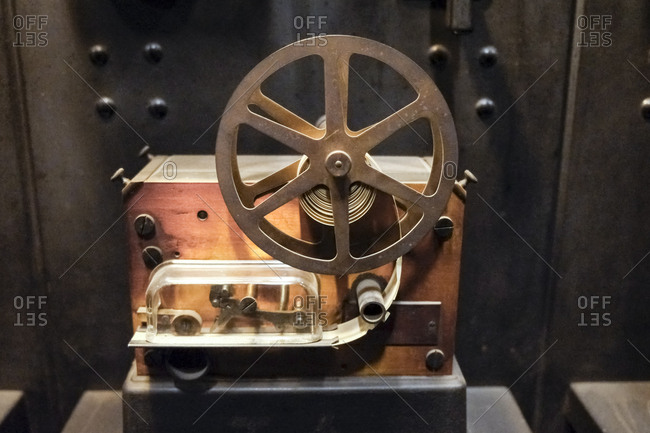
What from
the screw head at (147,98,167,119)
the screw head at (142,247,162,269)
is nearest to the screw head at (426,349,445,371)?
the screw head at (142,247,162,269)

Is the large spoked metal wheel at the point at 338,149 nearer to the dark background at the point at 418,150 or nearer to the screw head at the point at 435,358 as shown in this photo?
the screw head at the point at 435,358

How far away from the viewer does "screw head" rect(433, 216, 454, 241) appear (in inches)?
51.9

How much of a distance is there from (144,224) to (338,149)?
43 centimetres

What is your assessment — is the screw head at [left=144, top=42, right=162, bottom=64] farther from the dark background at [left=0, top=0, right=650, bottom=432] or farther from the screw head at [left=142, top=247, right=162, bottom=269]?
the screw head at [left=142, top=247, right=162, bottom=269]

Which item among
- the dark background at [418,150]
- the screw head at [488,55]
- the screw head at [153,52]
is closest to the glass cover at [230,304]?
the dark background at [418,150]

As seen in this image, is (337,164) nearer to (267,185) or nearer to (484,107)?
(267,185)

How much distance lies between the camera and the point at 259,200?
51.9 inches

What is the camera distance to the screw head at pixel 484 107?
161 centimetres

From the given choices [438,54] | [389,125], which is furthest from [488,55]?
[389,125]

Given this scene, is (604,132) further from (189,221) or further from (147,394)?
(147,394)

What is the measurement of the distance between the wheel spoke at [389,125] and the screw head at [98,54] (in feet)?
2.45

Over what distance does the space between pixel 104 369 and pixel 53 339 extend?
0.53ft

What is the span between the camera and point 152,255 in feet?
4.34

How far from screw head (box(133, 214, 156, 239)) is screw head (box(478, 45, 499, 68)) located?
883 millimetres
